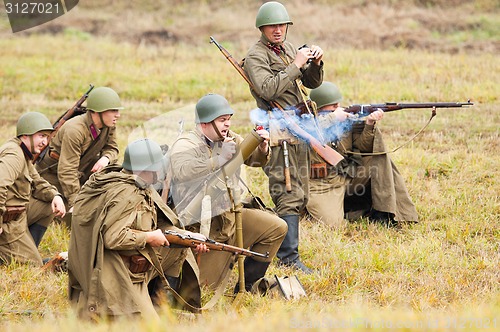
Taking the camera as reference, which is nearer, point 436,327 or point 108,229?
point 436,327

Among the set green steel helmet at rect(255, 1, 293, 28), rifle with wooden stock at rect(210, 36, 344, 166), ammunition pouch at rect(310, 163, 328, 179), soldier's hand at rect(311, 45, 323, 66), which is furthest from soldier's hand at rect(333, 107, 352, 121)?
green steel helmet at rect(255, 1, 293, 28)

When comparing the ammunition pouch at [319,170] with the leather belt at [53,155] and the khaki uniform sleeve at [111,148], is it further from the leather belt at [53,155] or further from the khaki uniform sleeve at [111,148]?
the leather belt at [53,155]

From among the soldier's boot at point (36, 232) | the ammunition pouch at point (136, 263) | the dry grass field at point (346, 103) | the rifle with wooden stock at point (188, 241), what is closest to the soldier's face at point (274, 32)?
the dry grass field at point (346, 103)

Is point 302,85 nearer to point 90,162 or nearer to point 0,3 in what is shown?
point 90,162

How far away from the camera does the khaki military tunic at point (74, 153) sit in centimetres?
1011

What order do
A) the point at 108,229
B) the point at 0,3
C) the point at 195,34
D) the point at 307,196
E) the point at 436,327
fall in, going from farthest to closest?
1. the point at 0,3
2. the point at 195,34
3. the point at 307,196
4. the point at 108,229
5. the point at 436,327

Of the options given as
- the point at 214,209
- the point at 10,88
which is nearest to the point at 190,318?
the point at 214,209

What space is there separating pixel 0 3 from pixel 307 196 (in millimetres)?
24021

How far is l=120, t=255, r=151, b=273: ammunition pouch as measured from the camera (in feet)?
22.9

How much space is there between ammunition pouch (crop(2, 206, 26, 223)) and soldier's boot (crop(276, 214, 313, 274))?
277cm

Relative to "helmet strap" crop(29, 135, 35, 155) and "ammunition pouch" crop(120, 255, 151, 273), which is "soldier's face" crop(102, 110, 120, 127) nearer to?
"helmet strap" crop(29, 135, 35, 155)

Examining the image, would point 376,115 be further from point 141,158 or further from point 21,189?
point 21,189

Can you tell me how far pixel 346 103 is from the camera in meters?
15.6

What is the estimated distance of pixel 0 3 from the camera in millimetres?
30469
